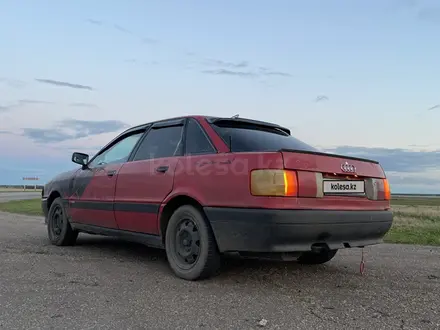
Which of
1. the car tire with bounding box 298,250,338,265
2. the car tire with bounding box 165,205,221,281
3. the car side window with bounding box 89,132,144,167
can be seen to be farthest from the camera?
the car side window with bounding box 89,132,144,167

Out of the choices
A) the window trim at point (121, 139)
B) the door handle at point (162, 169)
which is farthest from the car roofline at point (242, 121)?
the window trim at point (121, 139)

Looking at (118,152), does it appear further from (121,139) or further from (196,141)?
(196,141)

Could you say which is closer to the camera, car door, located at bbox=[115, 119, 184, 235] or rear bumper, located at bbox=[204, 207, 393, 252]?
rear bumper, located at bbox=[204, 207, 393, 252]

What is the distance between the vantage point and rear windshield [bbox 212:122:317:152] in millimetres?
4367

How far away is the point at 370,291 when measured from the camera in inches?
161

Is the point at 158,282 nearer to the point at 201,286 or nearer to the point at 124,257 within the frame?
the point at 201,286

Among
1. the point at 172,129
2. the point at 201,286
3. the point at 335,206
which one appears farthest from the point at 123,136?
the point at 335,206

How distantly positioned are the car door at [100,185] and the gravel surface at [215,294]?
1.75 ft

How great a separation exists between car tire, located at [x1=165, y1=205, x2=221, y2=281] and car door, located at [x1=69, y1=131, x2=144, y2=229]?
120 centimetres

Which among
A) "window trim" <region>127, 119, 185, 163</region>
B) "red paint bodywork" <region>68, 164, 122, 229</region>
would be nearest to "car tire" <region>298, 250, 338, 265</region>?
"window trim" <region>127, 119, 185, 163</region>

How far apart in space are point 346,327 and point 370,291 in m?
1.13

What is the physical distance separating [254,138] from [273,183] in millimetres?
958

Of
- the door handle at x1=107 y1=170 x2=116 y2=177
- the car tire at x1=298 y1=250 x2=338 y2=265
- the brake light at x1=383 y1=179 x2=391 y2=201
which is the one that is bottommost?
the car tire at x1=298 y1=250 x2=338 y2=265

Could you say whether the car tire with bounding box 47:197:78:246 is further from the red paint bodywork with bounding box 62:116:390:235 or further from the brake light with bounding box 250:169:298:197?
the brake light with bounding box 250:169:298:197
